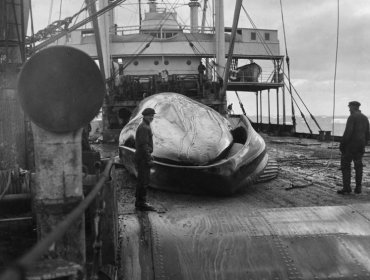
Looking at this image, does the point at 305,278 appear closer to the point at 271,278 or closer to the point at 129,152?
the point at 271,278

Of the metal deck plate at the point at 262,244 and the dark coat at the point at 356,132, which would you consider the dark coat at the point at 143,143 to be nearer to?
the metal deck plate at the point at 262,244

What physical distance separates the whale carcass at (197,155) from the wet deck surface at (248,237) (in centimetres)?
28

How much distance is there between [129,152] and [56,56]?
4.65 meters

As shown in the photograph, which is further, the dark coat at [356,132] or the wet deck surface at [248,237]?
the dark coat at [356,132]

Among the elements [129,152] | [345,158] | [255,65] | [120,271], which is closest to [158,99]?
[129,152]

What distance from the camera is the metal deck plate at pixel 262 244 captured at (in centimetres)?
524

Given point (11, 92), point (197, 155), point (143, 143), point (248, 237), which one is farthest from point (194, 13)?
point (248, 237)

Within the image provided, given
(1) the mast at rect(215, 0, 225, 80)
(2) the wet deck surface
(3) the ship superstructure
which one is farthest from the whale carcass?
(1) the mast at rect(215, 0, 225, 80)

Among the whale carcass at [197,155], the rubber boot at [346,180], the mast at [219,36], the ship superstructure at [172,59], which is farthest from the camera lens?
the mast at [219,36]

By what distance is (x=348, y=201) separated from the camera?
275 inches

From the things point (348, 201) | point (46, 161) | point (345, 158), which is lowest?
point (348, 201)

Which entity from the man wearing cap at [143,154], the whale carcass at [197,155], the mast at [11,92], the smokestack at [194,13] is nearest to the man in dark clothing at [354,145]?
the whale carcass at [197,155]

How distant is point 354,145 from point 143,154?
143 inches

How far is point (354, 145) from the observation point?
7492 millimetres
